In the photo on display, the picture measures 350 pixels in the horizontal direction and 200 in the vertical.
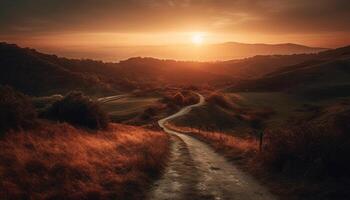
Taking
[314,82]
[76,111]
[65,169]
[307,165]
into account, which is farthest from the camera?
[314,82]

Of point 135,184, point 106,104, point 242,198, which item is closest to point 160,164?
point 135,184

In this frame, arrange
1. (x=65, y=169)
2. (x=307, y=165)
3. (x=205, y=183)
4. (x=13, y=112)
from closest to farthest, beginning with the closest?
(x=65, y=169) < (x=307, y=165) < (x=205, y=183) < (x=13, y=112)

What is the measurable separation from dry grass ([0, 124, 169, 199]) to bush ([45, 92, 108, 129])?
7.27 metres

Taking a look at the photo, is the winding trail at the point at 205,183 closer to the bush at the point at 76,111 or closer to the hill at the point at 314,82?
the bush at the point at 76,111

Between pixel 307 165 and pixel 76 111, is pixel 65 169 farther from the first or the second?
pixel 76 111

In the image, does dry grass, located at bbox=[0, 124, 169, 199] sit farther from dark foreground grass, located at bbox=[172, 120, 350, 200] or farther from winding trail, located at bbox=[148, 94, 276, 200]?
dark foreground grass, located at bbox=[172, 120, 350, 200]

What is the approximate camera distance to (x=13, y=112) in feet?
59.4

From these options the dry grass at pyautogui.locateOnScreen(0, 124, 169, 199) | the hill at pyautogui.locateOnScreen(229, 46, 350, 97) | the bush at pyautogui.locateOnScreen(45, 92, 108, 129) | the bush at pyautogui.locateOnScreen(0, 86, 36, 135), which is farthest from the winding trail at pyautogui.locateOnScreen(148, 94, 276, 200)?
the hill at pyautogui.locateOnScreen(229, 46, 350, 97)

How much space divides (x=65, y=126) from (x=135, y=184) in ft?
33.5

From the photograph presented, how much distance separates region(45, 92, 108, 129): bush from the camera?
2764cm

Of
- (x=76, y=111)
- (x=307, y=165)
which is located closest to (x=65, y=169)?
(x=307, y=165)

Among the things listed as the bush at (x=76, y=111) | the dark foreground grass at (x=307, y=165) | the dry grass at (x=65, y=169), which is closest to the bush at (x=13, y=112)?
the dry grass at (x=65, y=169)

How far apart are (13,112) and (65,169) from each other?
5.95m

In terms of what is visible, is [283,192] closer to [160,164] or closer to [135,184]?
[135,184]
